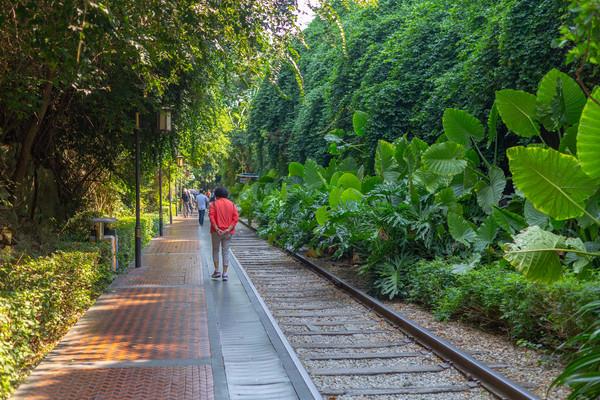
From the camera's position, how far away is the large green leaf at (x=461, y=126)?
12.3 meters

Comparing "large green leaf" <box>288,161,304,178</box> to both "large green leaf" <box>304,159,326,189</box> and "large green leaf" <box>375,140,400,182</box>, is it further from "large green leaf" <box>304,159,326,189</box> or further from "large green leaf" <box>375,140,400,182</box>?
"large green leaf" <box>375,140,400,182</box>

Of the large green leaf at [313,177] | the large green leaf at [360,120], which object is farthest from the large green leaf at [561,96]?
the large green leaf at [313,177]

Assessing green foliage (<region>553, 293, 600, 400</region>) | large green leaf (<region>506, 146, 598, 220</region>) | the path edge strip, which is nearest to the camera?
green foliage (<region>553, 293, 600, 400</region>)

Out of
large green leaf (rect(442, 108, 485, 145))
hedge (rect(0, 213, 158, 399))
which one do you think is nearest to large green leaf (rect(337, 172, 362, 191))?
large green leaf (rect(442, 108, 485, 145))

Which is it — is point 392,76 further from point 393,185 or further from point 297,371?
point 297,371

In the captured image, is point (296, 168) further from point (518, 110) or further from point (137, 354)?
point (137, 354)

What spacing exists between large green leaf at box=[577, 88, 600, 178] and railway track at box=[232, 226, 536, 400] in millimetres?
2430

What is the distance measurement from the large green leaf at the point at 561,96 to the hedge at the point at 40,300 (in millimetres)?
7558

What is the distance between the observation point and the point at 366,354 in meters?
7.92

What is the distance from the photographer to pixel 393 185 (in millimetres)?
13734

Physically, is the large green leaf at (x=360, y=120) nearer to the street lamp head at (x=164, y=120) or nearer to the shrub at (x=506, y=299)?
the street lamp head at (x=164, y=120)

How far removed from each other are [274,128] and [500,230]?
25.3 meters

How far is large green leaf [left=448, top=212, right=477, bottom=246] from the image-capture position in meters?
11.2

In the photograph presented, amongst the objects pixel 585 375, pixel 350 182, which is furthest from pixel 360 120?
pixel 585 375
